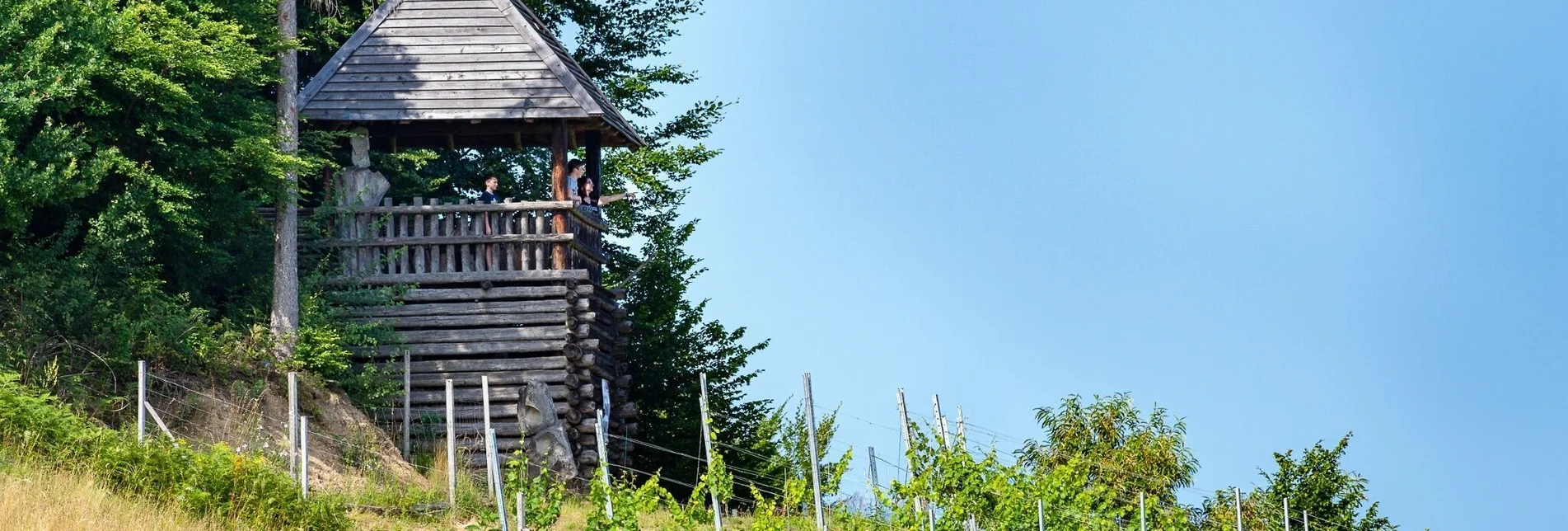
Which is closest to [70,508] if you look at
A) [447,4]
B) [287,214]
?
[287,214]

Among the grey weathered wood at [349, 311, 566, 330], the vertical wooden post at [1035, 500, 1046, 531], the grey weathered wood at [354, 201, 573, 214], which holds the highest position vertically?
the grey weathered wood at [354, 201, 573, 214]

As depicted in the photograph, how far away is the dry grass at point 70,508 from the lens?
17.9m

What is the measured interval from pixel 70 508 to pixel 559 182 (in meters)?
10.7

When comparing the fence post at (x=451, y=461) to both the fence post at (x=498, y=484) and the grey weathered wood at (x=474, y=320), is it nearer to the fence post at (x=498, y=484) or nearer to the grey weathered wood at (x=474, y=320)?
the fence post at (x=498, y=484)

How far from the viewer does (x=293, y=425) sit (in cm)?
2298

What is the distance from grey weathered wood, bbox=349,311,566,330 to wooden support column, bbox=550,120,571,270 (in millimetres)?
714

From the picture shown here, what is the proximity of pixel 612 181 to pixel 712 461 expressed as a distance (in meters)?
14.8

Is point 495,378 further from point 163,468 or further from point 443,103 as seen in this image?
point 163,468

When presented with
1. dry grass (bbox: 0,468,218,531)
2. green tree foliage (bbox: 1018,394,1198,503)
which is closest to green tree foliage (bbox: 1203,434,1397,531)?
green tree foliage (bbox: 1018,394,1198,503)

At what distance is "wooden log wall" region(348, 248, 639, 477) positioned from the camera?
27.4m

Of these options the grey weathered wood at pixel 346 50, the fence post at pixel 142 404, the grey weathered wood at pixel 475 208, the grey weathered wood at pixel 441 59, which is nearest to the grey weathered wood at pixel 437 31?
the grey weathered wood at pixel 346 50

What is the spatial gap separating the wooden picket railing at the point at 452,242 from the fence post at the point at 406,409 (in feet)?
4.24

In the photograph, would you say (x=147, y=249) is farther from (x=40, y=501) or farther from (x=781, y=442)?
(x=781, y=442)

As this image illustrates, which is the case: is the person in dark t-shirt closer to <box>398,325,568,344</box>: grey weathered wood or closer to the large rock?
<box>398,325,568,344</box>: grey weathered wood
